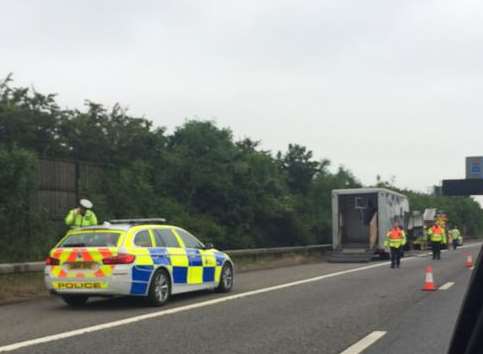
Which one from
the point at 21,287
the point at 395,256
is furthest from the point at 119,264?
the point at 395,256

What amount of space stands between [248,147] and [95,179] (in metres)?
18.0

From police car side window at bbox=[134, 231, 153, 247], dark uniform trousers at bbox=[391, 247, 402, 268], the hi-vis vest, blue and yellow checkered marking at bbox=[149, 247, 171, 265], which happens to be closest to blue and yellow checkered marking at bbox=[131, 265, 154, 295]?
blue and yellow checkered marking at bbox=[149, 247, 171, 265]

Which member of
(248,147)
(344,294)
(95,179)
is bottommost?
(344,294)

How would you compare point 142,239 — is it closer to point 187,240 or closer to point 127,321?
point 187,240

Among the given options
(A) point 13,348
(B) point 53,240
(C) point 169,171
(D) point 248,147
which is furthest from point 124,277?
(D) point 248,147

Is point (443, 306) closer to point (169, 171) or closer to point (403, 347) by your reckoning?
point (403, 347)

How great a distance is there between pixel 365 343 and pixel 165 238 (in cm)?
526

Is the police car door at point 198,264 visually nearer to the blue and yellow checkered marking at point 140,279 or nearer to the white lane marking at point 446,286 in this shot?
the blue and yellow checkered marking at point 140,279

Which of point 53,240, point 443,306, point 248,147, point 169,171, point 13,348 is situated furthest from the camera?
point 248,147

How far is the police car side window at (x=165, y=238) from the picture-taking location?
39.8ft

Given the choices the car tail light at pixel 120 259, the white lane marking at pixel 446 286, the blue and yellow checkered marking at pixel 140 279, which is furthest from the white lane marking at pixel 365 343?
the white lane marking at pixel 446 286

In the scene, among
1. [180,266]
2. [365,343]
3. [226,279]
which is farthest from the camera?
[226,279]

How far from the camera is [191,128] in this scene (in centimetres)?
3416

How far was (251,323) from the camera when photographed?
951 cm
